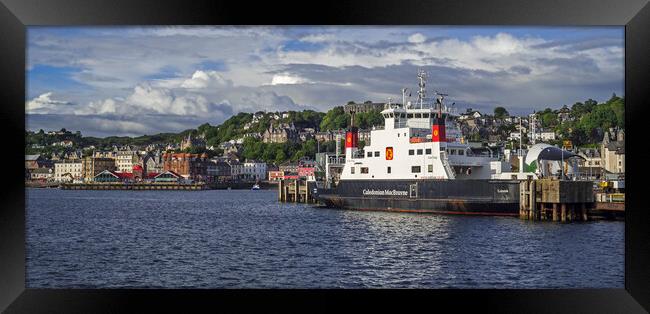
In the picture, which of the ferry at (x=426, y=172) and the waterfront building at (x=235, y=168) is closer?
the ferry at (x=426, y=172)

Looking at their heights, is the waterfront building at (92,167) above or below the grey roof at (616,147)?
below

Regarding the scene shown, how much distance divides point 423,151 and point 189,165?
56.5 meters

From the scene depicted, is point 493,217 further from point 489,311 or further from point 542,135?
point 542,135

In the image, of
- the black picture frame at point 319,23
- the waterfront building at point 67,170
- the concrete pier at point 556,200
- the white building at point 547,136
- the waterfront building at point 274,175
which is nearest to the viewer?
the black picture frame at point 319,23

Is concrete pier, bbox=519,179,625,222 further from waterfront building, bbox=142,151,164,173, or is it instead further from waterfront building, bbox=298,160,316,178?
waterfront building, bbox=142,151,164,173

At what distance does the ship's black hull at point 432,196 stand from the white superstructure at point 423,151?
32 centimetres

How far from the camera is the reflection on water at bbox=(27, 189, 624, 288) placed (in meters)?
11.0

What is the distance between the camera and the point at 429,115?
24.5m

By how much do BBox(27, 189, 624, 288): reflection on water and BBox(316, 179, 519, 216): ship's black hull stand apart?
0.46m

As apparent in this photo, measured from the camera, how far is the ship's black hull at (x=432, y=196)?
20.3 m

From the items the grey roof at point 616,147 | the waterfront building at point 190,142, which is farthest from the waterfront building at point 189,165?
the grey roof at point 616,147

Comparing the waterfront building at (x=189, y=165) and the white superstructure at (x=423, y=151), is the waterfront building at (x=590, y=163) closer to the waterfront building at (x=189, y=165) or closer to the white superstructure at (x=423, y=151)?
the white superstructure at (x=423, y=151)

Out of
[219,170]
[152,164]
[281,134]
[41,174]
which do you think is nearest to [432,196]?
[281,134]

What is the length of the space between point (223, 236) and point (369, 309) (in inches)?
442
